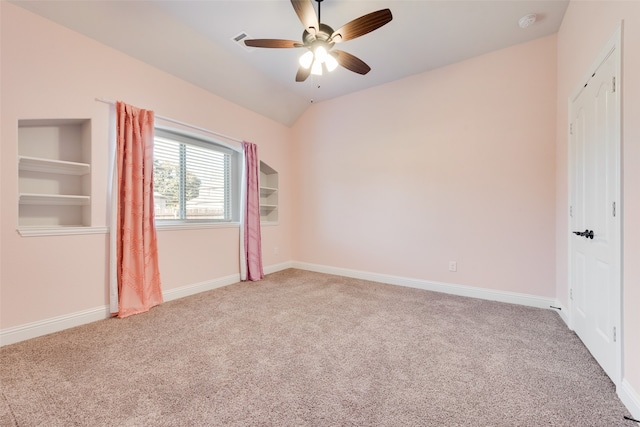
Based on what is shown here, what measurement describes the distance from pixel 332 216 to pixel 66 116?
346cm

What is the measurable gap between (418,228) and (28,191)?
4.31 meters

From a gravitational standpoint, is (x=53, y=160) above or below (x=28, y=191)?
above

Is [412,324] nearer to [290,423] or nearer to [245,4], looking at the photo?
[290,423]

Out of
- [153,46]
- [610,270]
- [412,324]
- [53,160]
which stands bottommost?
[412,324]

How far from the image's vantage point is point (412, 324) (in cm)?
251

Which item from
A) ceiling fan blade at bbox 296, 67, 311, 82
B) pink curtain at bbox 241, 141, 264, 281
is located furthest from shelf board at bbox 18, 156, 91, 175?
ceiling fan blade at bbox 296, 67, 311, 82

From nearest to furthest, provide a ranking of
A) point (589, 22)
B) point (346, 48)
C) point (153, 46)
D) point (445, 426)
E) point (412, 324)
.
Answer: point (445, 426) → point (589, 22) → point (412, 324) → point (153, 46) → point (346, 48)

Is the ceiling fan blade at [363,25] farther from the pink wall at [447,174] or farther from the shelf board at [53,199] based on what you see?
the shelf board at [53,199]

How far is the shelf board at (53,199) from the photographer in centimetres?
233

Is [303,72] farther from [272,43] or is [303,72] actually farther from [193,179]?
[193,179]

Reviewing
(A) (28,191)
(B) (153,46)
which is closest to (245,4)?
(B) (153,46)

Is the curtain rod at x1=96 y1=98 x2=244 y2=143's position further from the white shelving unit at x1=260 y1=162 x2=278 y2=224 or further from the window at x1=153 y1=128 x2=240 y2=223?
the white shelving unit at x1=260 y1=162 x2=278 y2=224

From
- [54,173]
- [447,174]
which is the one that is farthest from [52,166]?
[447,174]

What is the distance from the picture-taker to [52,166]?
8.13 ft
